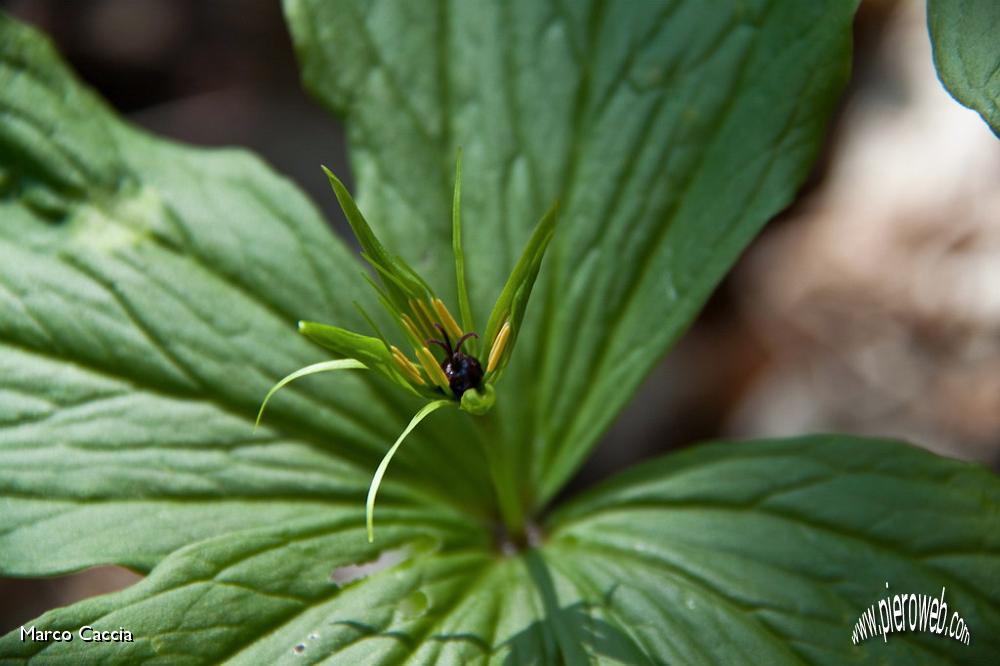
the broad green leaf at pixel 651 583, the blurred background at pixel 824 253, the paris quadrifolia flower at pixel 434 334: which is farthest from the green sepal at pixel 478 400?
the blurred background at pixel 824 253

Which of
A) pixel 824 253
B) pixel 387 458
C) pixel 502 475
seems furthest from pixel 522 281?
pixel 824 253

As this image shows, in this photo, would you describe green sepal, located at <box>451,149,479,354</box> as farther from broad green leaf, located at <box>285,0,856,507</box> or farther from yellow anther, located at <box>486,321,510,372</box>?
broad green leaf, located at <box>285,0,856,507</box>

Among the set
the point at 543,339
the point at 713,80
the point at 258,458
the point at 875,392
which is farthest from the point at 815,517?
the point at 875,392

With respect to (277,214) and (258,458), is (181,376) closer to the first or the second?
(258,458)

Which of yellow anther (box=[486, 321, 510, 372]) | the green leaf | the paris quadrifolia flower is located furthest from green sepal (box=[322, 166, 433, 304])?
the green leaf

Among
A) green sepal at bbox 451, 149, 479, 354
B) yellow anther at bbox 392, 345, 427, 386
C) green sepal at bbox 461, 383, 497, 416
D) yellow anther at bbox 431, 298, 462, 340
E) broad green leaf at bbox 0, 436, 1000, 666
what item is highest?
green sepal at bbox 451, 149, 479, 354

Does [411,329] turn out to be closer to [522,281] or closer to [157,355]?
[522,281]
